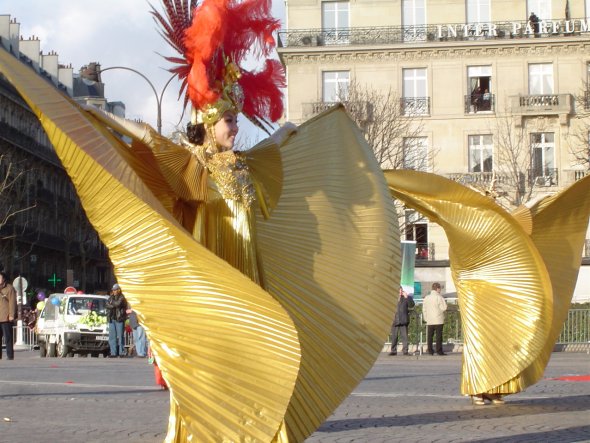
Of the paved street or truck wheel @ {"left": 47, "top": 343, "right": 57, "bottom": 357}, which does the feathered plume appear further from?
truck wheel @ {"left": 47, "top": 343, "right": 57, "bottom": 357}

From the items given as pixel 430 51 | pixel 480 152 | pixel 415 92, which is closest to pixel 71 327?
pixel 415 92

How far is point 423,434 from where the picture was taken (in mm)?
9656

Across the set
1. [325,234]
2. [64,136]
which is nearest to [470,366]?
[325,234]

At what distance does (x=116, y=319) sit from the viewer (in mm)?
28672

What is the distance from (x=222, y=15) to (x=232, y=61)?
0.31 metres

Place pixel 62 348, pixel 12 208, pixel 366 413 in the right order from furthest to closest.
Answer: pixel 12 208 < pixel 62 348 < pixel 366 413

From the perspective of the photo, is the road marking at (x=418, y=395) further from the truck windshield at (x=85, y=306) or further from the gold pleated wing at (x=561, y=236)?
the truck windshield at (x=85, y=306)

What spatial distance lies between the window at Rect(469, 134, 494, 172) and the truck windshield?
2440 centimetres

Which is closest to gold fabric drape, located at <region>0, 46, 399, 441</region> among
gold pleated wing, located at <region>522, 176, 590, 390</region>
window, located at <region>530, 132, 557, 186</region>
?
gold pleated wing, located at <region>522, 176, 590, 390</region>

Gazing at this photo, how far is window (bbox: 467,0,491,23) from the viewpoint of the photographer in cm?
5338

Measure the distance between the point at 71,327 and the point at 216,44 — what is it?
23357 millimetres

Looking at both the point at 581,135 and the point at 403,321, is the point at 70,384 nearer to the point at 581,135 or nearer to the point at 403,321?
the point at 403,321

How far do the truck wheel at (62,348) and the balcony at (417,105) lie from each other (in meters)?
25.2

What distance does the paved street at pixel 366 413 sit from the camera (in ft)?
31.4
